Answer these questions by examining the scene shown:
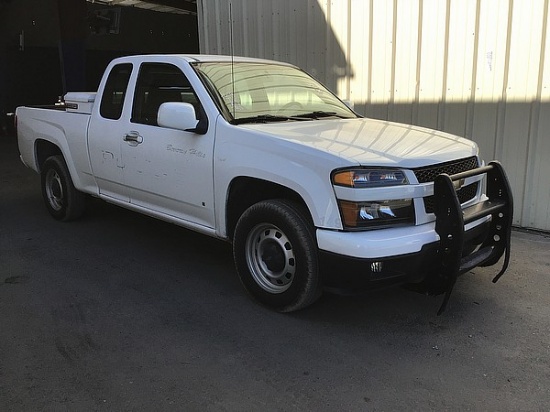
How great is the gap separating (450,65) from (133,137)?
153 inches

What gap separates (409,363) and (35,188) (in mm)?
7279

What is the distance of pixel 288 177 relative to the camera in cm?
356

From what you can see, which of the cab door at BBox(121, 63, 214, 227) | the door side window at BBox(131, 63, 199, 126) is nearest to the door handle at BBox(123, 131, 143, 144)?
the cab door at BBox(121, 63, 214, 227)

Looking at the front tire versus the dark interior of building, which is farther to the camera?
the dark interior of building

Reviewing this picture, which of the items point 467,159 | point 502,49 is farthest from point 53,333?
point 502,49

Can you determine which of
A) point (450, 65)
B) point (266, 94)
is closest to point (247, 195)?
point (266, 94)

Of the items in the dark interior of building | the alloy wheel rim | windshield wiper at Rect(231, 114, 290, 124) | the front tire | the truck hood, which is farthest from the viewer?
the dark interior of building

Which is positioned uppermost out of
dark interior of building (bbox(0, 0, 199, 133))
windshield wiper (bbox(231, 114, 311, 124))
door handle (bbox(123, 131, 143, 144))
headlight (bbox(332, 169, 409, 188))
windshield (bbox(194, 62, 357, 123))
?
dark interior of building (bbox(0, 0, 199, 133))

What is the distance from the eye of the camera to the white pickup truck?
3.32 meters

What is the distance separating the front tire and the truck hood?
3.05 metres

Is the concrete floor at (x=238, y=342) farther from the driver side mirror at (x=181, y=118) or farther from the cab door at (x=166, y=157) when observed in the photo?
the driver side mirror at (x=181, y=118)

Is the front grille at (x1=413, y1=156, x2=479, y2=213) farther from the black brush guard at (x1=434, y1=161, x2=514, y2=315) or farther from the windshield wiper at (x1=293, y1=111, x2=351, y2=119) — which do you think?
the windshield wiper at (x1=293, y1=111, x2=351, y2=119)

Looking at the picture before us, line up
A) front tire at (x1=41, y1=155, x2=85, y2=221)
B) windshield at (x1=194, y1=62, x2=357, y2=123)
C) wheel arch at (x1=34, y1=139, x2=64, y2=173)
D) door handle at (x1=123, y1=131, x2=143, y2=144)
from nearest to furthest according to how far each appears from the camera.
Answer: windshield at (x1=194, y1=62, x2=357, y2=123), door handle at (x1=123, y1=131, x2=143, y2=144), front tire at (x1=41, y1=155, x2=85, y2=221), wheel arch at (x1=34, y1=139, x2=64, y2=173)

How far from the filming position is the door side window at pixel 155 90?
458cm
